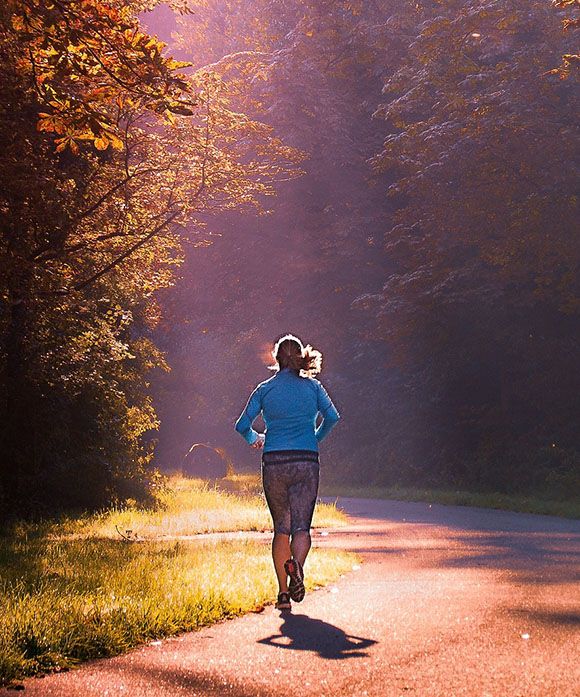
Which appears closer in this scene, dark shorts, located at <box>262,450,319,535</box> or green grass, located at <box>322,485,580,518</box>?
dark shorts, located at <box>262,450,319,535</box>

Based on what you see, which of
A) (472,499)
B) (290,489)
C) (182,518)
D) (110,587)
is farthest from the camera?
(472,499)

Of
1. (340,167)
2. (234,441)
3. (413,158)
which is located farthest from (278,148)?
(234,441)

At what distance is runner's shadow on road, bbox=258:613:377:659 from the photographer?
22.2ft

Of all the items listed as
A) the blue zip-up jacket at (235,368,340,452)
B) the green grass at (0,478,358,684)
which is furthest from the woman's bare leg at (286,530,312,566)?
the blue zip-up jacket at (235,368,340,452)

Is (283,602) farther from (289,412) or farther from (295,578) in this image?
(289,412)

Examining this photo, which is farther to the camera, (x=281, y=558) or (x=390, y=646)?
(x=281, y=558)

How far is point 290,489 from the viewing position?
9008 millimetres

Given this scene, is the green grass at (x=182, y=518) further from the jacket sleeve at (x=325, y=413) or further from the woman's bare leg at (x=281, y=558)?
the woman's bare leg at (x=281, y=558)

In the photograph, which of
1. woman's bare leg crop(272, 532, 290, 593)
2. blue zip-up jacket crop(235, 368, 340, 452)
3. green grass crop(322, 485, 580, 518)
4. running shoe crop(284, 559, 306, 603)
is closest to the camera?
running shoe crop(284, 559, 306, 603)

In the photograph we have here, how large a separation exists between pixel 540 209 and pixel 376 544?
470 inches

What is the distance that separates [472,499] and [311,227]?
1243cm

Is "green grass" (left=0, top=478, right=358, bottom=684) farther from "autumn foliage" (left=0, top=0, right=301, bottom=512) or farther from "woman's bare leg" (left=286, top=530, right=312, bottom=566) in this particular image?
"autumn foliage" (left=0, top=0, right=301, bottom=512)

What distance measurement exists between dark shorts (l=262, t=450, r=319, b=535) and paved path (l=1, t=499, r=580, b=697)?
26.3 inches

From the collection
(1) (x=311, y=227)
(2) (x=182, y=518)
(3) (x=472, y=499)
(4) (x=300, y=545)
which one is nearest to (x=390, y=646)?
(4) (x=300, y=545)
